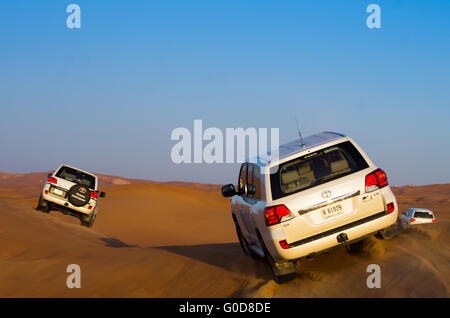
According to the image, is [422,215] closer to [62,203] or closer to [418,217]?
[418,217]

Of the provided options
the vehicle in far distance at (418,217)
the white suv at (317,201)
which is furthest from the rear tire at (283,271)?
the vehicle in far distance at (418,217)

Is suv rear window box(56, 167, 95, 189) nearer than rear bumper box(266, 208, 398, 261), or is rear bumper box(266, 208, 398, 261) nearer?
rear bumper box(266, 208, 398, 261)

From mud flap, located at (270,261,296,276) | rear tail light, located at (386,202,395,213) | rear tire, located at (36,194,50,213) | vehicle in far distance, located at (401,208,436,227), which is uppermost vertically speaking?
rear tail light, located at (386,202,395,213)

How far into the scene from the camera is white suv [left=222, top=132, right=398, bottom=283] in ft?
23.9

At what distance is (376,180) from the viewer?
753 cm

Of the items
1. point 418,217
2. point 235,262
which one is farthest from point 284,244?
point 418,217

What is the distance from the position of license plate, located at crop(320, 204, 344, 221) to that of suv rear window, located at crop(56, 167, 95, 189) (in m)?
13.5

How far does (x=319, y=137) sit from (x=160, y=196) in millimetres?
33318

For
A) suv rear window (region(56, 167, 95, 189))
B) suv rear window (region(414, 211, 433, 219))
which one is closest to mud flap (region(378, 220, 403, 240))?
Answer: suv rear window (region(56, 167, 95, 189))

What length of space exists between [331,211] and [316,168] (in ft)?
2.25

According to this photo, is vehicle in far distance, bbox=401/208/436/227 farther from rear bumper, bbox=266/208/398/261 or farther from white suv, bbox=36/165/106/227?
rear bumper, bbox=266/208/398/261

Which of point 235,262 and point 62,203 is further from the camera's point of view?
point 62,203

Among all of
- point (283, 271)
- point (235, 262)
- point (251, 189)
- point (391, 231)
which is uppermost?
point (251, 189)
